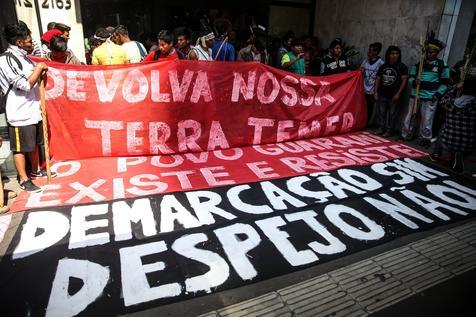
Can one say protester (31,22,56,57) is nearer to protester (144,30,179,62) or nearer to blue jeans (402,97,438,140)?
protester (144,30,179,62)

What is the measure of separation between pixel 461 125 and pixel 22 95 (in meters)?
5.90

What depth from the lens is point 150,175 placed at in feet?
14.7

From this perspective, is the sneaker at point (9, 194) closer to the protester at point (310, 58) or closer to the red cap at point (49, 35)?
the red cap at point (49, 35)

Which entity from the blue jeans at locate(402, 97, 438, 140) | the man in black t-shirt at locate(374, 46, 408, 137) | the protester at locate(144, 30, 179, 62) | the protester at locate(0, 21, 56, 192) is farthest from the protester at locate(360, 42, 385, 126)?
the protester at locate(0, 21, 56, 192)

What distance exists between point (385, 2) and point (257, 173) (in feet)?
18.4

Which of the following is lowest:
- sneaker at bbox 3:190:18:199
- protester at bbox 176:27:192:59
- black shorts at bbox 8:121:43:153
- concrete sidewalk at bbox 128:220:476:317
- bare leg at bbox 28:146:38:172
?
concrete sidewalk at bbox 128:220:476:317

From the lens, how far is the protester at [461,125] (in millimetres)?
4953

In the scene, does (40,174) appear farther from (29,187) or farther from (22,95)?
(22,95)

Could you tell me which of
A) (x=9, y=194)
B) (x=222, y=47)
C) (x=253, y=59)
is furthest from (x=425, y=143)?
(x=9, y=194)

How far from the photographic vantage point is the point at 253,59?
7.46m

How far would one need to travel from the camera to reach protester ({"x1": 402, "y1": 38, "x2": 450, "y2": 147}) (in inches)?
239

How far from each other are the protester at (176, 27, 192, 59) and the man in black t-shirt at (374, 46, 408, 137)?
381 cm

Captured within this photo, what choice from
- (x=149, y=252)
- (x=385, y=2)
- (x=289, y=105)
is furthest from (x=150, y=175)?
(x=385, y=2)

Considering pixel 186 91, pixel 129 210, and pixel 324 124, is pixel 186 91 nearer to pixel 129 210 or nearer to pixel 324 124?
pixel 129 210
